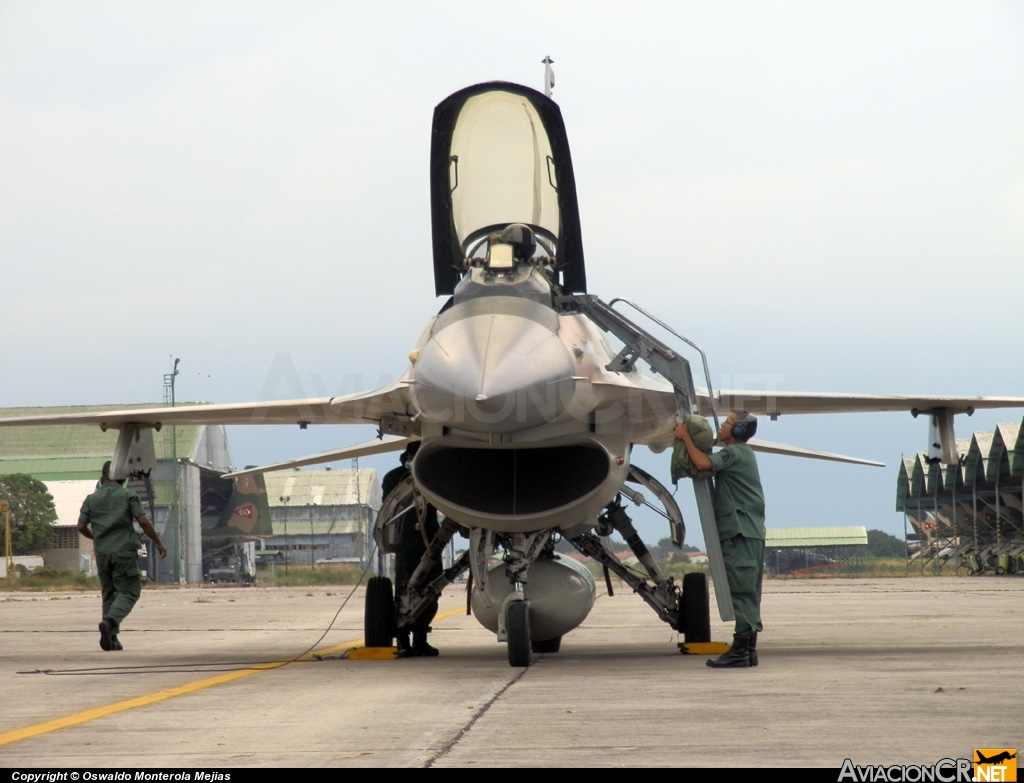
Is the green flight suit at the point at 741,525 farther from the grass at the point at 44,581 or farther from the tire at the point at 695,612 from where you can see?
the grass at the point at 44,581

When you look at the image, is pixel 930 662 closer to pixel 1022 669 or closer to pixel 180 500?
pixel 1022 669

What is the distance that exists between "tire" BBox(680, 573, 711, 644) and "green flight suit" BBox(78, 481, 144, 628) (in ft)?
15.7

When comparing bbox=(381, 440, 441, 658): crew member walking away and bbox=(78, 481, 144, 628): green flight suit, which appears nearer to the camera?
bbox=(381, 440, 441, 658): crew member walking away

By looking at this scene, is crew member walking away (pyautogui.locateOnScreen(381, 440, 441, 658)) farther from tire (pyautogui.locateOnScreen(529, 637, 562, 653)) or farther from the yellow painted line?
the yellow painted line

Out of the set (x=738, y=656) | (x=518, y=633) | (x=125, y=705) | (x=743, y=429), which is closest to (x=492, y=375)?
(x=743, y=429)

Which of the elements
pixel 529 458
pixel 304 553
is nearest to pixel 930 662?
pixel 529 458

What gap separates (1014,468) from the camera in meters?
42.9

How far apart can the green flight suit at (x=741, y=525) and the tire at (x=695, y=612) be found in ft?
6.11

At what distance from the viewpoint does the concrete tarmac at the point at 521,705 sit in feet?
14.6

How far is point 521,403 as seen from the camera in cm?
755

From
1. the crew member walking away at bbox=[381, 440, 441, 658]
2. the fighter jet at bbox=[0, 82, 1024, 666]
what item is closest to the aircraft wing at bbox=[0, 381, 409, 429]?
the fighter jet at bbox=[0, 82, 1024, 666]

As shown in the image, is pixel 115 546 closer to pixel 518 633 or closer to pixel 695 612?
pixel 518 633

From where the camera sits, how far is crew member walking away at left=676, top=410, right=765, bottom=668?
26.2 feet

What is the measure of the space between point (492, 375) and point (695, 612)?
3645 millimetres
